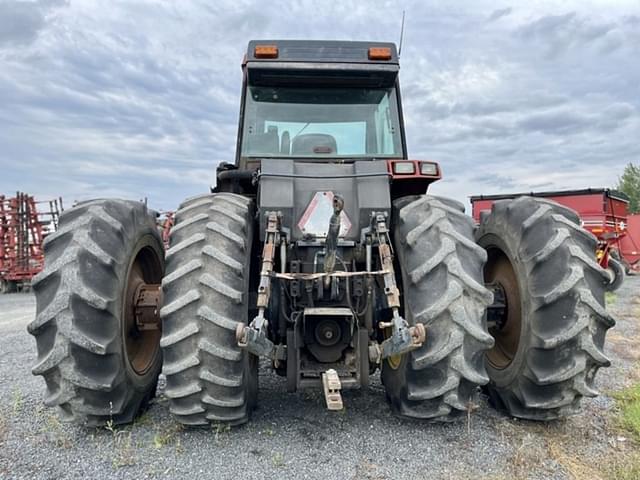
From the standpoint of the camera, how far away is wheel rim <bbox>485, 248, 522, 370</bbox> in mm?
3447

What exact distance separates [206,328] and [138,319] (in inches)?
34.1

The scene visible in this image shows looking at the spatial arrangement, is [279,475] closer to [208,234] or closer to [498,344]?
[208,234]

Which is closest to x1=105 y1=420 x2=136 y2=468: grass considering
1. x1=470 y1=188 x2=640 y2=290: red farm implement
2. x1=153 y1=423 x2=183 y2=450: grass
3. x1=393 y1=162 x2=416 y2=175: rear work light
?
x1=153 y1=423 x2=183 y2=450: grass

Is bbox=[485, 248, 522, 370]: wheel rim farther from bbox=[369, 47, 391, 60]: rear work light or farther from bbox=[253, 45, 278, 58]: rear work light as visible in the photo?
bbox=[253, 45, 278, 58]: rear work light

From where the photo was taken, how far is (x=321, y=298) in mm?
3068

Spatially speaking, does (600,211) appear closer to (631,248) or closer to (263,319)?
(631,248)

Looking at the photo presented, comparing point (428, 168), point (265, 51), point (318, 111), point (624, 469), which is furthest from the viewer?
point (318, 111)

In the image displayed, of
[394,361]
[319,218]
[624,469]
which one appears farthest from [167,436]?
[624,469]

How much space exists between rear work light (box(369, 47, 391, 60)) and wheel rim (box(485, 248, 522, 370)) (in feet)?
5.53

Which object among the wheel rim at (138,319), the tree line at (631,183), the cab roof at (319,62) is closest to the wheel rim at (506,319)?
the cab roof at (319,62)

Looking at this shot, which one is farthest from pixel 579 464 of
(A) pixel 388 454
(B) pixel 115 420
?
(B) pixel 115 420

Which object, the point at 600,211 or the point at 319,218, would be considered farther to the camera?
the point at 600,211

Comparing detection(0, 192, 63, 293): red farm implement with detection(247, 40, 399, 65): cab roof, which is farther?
detection(0, 192, 63, 293): red farm implement

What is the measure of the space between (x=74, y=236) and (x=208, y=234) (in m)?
0.77
